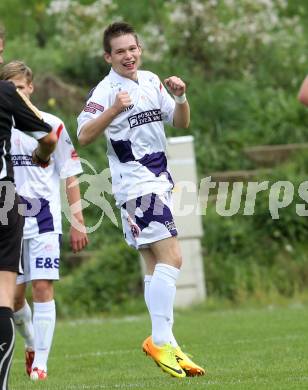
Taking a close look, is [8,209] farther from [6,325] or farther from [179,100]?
[179,100]

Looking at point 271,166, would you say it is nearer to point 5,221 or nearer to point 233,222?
point 233,222

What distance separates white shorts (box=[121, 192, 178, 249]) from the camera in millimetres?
7383

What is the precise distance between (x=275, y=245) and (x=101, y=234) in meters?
2.62

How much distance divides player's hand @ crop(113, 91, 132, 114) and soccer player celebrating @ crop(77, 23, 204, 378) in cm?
13

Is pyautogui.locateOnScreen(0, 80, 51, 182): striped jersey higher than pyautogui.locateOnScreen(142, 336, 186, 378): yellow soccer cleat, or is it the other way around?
pyautogui.locateOnScreen(0, 80, 51, 182): striped jersey

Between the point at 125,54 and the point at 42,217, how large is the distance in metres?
1.55

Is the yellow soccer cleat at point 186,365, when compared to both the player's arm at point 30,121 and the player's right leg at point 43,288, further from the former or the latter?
the player's arm at point 30,121

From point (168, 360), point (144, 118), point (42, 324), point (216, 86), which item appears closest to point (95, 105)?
point (144, 118)

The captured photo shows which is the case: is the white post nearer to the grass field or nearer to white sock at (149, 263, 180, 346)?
the grass field

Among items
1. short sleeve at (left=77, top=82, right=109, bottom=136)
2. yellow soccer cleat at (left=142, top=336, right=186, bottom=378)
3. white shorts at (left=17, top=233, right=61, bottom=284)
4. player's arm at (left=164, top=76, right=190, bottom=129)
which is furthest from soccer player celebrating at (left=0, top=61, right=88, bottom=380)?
yellow soccer cleat at (left=142, top=336, right=186, bottom=378)

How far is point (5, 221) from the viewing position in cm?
575

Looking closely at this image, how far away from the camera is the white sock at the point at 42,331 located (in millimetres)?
8328

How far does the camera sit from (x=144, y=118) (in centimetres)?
754

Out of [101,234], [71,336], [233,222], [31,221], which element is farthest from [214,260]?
[31,221]
